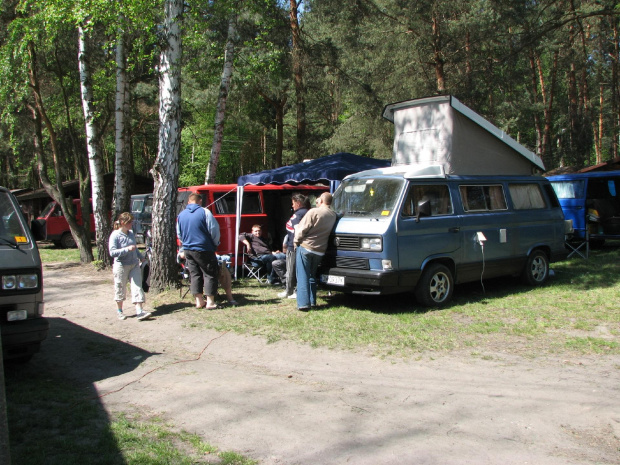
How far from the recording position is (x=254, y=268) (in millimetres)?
11297

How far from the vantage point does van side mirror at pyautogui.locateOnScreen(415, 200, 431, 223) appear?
7.78m

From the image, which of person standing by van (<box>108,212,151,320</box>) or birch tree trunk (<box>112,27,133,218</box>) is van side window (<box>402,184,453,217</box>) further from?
birch tree trunk (<box>112,27,133,218</box>)

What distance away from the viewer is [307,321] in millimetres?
7551

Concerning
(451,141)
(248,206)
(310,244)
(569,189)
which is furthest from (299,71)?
(310,244)

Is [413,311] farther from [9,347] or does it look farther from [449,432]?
[9,347]

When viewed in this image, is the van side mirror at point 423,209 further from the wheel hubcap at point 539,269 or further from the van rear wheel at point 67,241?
the van rear wheel at point 67,241

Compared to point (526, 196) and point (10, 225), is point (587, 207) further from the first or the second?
point (10, 225)

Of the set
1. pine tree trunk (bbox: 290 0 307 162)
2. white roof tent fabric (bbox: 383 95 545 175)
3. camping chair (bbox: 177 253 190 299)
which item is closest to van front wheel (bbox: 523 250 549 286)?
white roof tent fabric (bbox: 383 95 545 175)

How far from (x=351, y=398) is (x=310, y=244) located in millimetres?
3530

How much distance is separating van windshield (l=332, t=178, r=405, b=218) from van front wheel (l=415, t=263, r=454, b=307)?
3.81 feet

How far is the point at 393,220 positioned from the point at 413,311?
1459mm

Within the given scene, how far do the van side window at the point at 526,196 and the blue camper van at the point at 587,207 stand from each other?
14.3ft

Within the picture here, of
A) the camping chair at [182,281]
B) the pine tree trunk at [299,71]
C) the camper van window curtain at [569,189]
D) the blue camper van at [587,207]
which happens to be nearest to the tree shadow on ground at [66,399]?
the camping chair at [182,281]

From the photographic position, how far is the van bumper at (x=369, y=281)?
7523 mm
